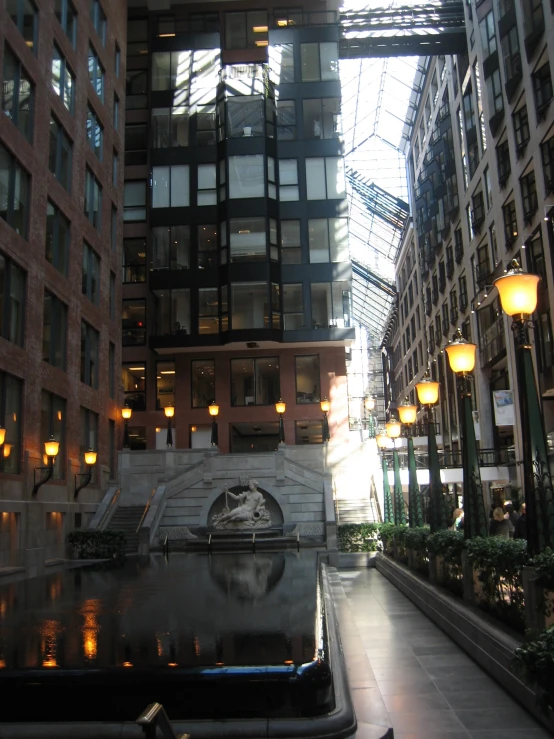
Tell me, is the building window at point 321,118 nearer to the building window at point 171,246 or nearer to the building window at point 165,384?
the building window at point 171,246

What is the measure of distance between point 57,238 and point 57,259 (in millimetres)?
854

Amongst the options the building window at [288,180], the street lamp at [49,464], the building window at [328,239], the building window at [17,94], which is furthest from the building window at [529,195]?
the street lamp at [49,464]

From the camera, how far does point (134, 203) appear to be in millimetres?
48438

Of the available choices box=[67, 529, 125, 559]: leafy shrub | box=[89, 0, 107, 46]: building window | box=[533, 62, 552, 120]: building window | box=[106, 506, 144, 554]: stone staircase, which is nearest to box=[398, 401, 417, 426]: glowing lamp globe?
box=[67, 529, 125, 559]: leafy shrub

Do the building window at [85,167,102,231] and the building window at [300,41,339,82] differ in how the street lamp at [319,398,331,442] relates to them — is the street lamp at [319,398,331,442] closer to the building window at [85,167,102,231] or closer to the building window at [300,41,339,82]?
the building window at [85,167,102,231]

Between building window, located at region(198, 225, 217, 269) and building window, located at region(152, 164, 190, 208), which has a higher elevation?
building window, located at region(152, 164, 190, 208)

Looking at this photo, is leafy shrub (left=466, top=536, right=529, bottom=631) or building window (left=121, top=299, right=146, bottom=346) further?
building window (left=121, top=299, right=146, bottom=346)

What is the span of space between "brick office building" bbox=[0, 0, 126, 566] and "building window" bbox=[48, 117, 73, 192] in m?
0.05

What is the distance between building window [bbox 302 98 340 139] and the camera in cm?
4653

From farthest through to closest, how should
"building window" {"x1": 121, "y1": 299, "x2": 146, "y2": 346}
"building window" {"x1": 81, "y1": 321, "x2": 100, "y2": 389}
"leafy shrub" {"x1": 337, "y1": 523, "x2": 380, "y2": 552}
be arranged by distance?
"building window" {"x1": 121, "y1": 299, "x2": 146, "y2": 346}
"building window" {"x1": 81, "y1": 321, "x2": 100, "y2": 389}
"leafy shrub" {"x1": 337, "y1": 523, "x2": 380, "y2": 552}

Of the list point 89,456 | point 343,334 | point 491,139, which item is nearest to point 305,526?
point 89,456

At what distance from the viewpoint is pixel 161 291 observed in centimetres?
4531

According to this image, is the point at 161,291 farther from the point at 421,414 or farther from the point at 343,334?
the point at 421,414

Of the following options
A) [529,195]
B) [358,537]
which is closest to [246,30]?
[529,195]
